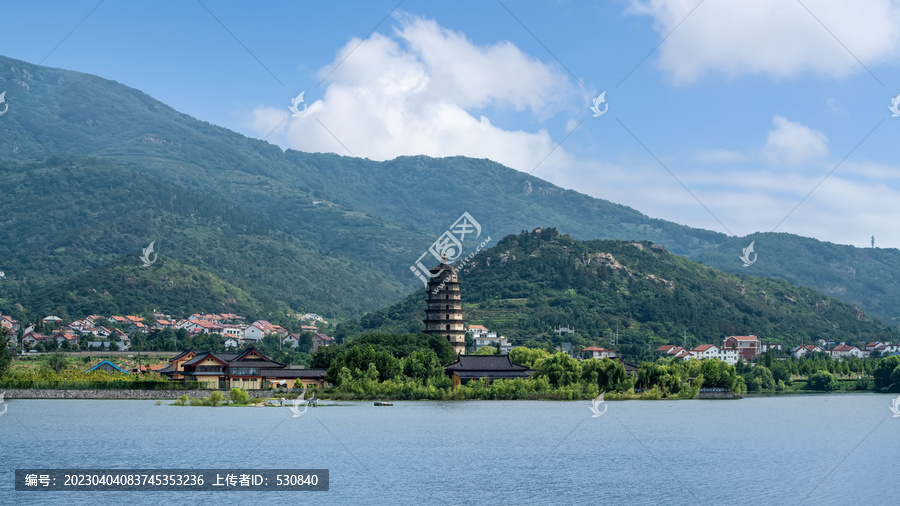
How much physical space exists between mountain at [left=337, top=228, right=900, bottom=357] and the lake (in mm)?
83947

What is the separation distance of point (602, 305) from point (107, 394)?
340ft

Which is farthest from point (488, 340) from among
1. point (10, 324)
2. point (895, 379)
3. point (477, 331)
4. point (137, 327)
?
point (10, 324)

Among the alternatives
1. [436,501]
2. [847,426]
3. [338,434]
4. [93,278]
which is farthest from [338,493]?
[93,278]

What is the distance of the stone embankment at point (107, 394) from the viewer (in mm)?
88062

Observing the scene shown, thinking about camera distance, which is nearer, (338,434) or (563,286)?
(338,434)

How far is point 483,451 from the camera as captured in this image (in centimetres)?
5131

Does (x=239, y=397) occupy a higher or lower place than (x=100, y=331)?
lower

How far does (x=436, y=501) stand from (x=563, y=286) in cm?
14922

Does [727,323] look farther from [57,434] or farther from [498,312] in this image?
[57,434]

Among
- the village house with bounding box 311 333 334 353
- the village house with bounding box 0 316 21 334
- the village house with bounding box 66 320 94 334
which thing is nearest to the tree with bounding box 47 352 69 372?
the village house with bounding box 66 320 94 334

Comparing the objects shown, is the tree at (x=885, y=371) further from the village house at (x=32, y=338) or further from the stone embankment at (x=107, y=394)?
the village house at (x=32, y=338)

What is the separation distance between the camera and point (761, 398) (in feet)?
352

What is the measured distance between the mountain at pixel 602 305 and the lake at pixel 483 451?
275 ft

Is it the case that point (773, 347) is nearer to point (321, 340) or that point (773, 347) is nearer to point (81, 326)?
point (321, 340)
